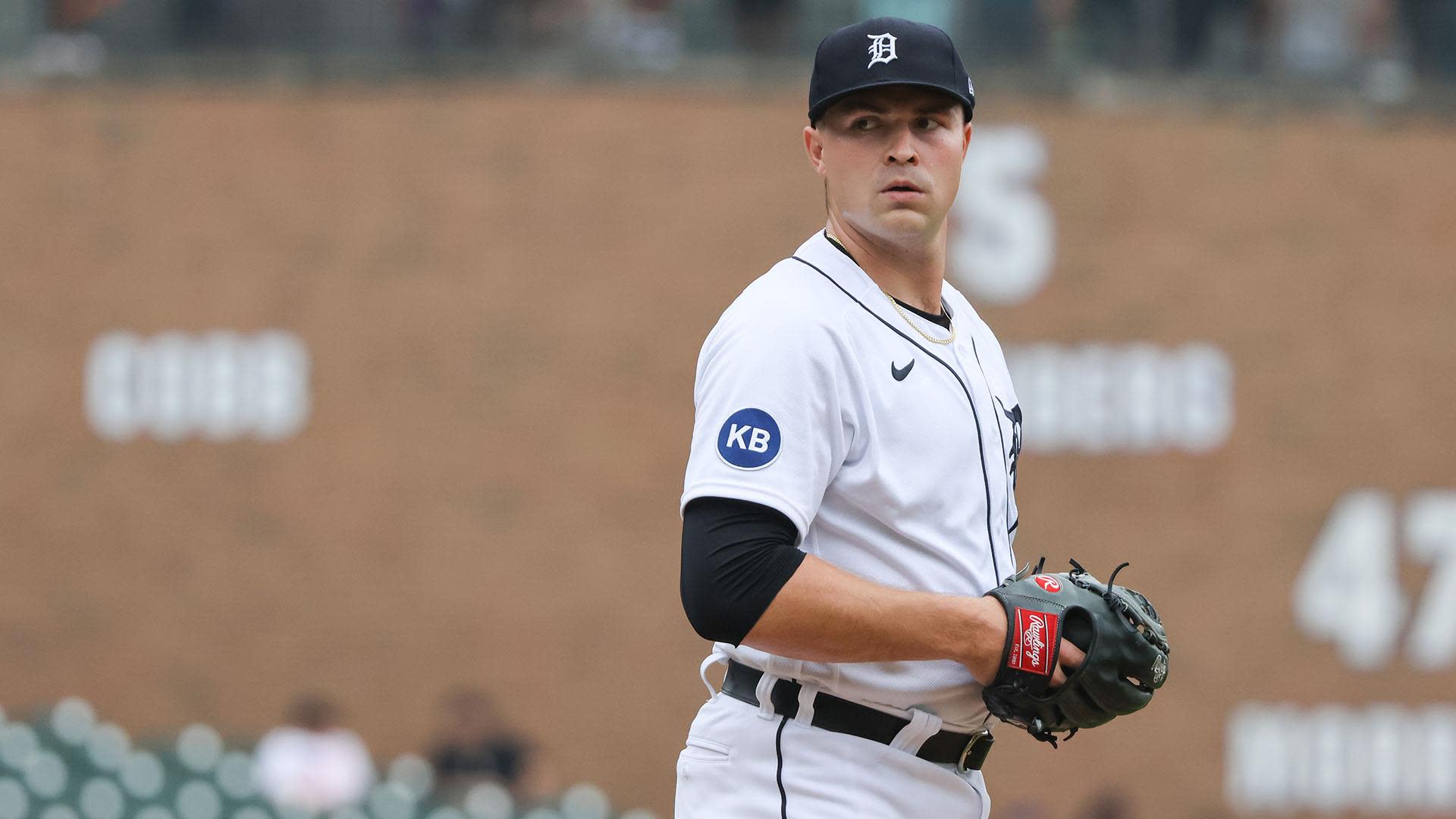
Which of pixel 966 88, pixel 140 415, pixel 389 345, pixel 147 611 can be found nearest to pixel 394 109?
pixel 389 345

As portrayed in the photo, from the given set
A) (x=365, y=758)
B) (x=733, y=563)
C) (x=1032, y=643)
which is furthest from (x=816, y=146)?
(x=365, y=758)

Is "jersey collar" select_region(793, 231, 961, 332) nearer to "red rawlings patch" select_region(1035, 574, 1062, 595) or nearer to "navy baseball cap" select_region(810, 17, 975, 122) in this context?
"navy baseball cap" select_region(810, 17, 975, 122)

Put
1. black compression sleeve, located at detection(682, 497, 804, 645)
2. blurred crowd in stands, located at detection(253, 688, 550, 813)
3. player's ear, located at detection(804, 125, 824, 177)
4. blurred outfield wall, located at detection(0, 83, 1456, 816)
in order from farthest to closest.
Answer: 1. blurred outfield wall, located at detection(0, 83, 1456, 816)
2. blurred crowd in stands, located at detection(253, 688, 550, 813)
3. player's ear, located at detection(804, 125, 824, 177)
4. black compression sleeve, located at detection(682, 497, 804, 645)

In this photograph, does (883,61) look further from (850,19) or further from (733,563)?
(850,19)

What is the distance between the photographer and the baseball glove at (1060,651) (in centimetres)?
280

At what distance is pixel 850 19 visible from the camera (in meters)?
12.0

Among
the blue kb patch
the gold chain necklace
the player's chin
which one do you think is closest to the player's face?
the player's chin

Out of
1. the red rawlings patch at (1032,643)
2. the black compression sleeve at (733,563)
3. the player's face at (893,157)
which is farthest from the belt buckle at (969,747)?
the player's face at (893,157)

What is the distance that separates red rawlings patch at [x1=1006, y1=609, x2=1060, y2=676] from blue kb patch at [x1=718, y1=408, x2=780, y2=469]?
1.57 feet

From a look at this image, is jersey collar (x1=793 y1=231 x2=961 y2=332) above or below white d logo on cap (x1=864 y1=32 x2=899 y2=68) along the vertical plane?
below

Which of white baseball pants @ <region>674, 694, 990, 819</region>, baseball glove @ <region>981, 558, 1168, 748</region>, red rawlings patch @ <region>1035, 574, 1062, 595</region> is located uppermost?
red rawlings patch @ <region>1035, 574, 1062, 595</region>

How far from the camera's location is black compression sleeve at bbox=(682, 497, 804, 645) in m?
2.64

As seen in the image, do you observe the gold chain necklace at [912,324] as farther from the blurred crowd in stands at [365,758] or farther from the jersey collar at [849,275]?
the blurred crowd in stands at [365,758]

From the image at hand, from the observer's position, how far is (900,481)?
2811mm
